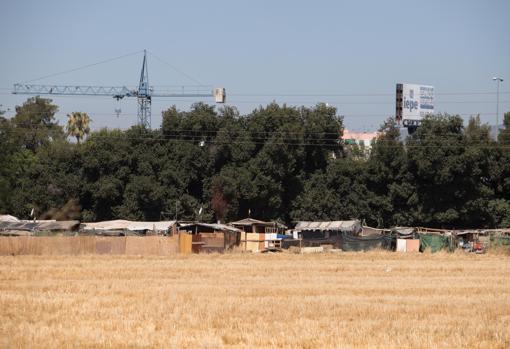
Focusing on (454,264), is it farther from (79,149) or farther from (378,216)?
(79,149)

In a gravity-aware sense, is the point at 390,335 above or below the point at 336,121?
below

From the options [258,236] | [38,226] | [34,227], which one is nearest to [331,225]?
[258,236]

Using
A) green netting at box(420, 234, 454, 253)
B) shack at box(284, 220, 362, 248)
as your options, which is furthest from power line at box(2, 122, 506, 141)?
green netting at box(420, 234, 454, 253)

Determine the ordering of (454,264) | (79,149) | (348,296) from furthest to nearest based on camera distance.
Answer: (79,149) → (454,264) → (348,296)

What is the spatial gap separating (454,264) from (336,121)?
4998cm

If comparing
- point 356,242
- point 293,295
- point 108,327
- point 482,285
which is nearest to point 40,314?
point 108,327

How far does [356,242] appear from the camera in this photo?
6462 cm

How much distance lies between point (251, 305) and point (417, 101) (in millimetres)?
110853

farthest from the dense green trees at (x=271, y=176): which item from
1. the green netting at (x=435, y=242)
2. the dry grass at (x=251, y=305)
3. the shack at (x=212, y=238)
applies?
the dry grass at (x=251, y=305)

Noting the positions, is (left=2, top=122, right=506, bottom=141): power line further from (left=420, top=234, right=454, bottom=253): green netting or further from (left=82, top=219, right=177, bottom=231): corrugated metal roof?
(left=420, top=234, right=454, bottom=253): green netting

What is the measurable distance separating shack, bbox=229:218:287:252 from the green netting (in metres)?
10.9

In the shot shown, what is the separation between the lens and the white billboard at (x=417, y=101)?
131000 millimetres

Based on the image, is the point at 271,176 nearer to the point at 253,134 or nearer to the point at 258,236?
the point at 253,134

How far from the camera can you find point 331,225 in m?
82.2
